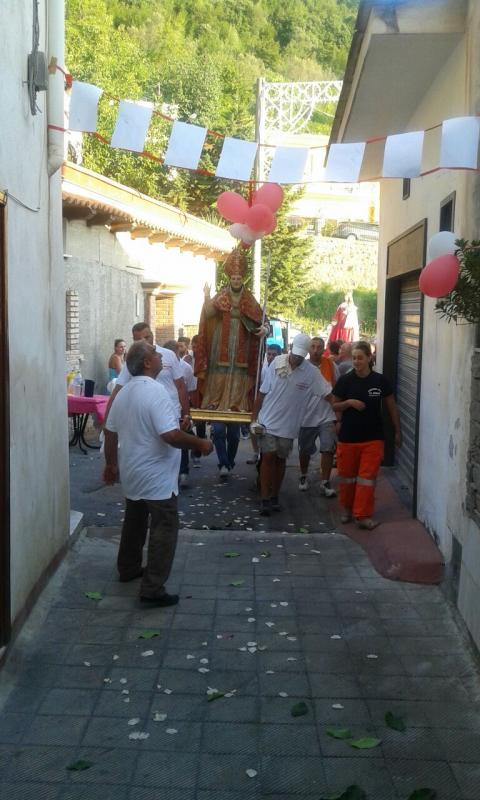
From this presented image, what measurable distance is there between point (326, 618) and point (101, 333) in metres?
11.0

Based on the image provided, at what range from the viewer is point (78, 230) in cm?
1470

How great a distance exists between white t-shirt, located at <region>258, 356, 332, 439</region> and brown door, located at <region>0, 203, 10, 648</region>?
14.3 feet

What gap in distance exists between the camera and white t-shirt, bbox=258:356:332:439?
8.67 m

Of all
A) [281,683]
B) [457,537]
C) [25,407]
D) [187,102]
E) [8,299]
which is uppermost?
[187,102]

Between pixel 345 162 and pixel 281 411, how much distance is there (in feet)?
10.7

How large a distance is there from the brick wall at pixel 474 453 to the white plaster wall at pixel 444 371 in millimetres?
189

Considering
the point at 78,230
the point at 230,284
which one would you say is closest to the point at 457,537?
the point at 230,284

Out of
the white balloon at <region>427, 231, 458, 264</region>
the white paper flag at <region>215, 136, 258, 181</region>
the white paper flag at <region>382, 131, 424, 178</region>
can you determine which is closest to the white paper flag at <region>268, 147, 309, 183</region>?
the white paper flag at <region>215, 136, 258, 181</region>

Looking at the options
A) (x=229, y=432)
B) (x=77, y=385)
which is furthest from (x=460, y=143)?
(x=77, y=385)

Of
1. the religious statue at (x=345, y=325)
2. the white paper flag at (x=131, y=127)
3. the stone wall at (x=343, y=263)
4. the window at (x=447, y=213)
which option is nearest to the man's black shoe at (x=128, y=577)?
the white paper flag at (x=131, y=127)

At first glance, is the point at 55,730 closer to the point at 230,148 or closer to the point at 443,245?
the point at 443,245

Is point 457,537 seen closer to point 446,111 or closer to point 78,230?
point 446,111

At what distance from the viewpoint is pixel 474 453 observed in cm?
523

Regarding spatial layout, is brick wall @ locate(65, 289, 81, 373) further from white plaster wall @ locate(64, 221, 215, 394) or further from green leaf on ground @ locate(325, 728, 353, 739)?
green leaf on ground @ locate(325, 728, 353, 739)
